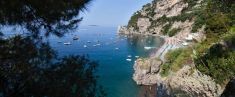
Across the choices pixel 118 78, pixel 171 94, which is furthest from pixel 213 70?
pixel 118 78

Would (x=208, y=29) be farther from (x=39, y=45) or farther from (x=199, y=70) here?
(x=39, y=45)

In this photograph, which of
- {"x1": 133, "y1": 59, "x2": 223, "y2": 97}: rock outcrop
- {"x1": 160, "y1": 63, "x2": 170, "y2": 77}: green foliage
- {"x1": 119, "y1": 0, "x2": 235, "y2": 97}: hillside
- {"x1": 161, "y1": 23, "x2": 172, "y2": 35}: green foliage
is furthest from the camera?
{"x1": 161, "y1": 23, "x2": 172, "y2": 35}: green foliage

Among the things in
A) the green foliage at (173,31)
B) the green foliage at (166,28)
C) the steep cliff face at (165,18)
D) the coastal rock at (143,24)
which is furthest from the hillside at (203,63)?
the coastal rock at (143,24)

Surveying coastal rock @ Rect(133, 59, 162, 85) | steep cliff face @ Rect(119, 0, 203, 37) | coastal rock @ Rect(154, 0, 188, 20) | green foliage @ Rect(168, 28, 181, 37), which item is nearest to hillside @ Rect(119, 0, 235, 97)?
coastal rock @ Rect(133, 59, 162, 85)

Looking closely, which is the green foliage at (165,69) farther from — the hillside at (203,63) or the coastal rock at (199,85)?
the coastal rock at (199,85)

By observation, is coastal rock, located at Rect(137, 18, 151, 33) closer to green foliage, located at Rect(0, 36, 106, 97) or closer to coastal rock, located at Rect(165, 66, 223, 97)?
coastal rock, located at Rect(165, 66, 223, 97)
